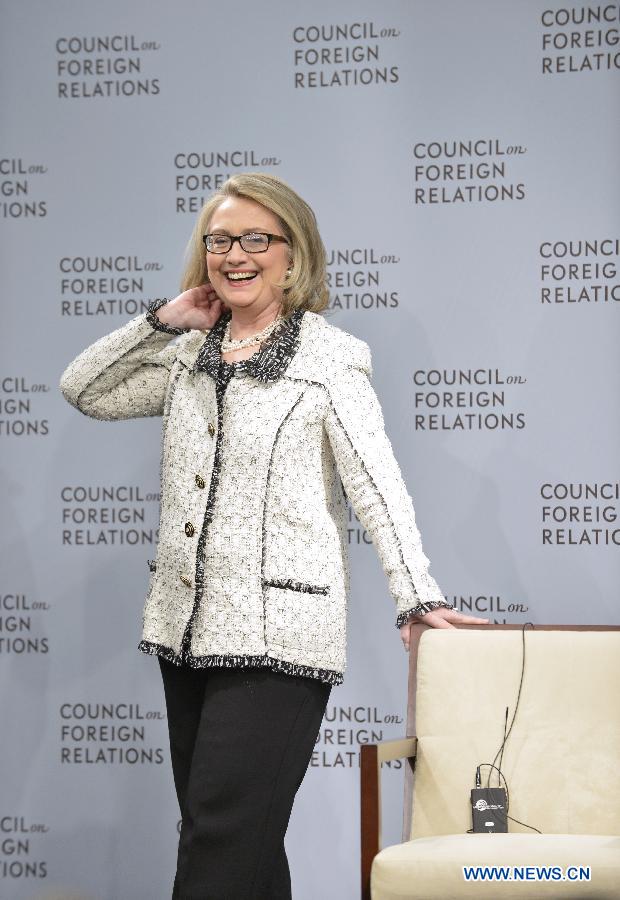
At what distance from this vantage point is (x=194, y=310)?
2898 millimetres

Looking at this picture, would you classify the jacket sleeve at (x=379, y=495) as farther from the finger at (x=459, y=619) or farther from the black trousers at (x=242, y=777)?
the black trousers at (x=242, y=777)

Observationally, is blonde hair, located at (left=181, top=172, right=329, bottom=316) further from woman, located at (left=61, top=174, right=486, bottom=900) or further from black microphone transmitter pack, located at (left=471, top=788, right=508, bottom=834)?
black microphone transmitter pack, located at (left=471, top=788, right=508, bottom=834)

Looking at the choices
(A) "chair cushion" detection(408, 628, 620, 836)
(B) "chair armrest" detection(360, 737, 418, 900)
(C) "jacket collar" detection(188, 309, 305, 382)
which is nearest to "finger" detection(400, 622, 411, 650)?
(A) "chair cushion" detection(408, 628, 620, 836)

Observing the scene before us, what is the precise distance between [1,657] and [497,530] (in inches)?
64.0

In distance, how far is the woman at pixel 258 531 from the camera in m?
2.52

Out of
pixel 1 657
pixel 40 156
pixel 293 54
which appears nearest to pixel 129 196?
pixel 40 156

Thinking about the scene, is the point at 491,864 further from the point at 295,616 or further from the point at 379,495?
the point at 379,495

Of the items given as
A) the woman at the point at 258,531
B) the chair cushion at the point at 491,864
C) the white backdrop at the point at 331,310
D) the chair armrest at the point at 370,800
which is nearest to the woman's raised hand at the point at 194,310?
the woman at the point at 258,531

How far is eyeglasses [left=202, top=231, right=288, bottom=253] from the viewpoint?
2721 millimetres

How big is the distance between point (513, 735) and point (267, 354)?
1.11 meters

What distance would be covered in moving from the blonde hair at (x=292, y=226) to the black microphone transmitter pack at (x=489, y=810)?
48.3 inches

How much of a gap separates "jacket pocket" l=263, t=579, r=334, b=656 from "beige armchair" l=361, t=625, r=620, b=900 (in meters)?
0.29

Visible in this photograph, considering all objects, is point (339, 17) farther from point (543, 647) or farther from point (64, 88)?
point (543, 647)

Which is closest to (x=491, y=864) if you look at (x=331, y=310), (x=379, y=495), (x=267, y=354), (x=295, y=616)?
(x=295, y=616)
